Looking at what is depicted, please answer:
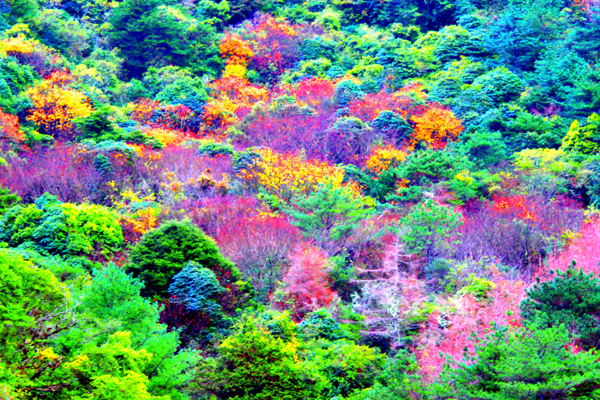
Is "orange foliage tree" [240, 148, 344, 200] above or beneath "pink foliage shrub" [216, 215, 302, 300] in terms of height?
above

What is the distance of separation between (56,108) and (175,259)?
17.1 metres

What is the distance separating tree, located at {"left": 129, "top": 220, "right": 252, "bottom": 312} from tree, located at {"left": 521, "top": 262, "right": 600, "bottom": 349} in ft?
28.0

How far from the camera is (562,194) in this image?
2898cm

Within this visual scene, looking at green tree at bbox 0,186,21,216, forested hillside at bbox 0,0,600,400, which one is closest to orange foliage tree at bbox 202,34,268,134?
forested hillside at bbox 0,0,600,400

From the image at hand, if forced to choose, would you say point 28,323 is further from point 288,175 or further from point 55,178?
point 288,175

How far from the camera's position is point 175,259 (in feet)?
59.4

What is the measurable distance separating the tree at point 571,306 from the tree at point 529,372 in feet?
5.78

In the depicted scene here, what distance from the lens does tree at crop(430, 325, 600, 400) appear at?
34.0 feet

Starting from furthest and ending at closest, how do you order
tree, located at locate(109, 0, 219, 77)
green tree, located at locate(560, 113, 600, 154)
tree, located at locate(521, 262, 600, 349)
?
tree, located at locate(109, 0, 219, 77)
green tree, located at locate(560, 113, 600, 154)
tree, located at locate(521, 262, 600, 349)

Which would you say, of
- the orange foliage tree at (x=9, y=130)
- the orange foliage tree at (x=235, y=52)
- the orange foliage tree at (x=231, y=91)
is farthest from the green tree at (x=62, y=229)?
the orange foliage tree at (x=235, y=52)

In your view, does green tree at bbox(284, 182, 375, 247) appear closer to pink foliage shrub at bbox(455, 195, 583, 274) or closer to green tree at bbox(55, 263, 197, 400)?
pink foliage shrub at bbox(455, 195, 583, 274)

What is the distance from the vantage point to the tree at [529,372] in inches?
408

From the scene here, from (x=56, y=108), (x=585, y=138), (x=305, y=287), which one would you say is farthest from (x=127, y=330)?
(x=585, y=138)

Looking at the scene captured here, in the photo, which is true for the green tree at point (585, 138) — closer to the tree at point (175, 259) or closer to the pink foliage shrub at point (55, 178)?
the tree at point (175, 259)
